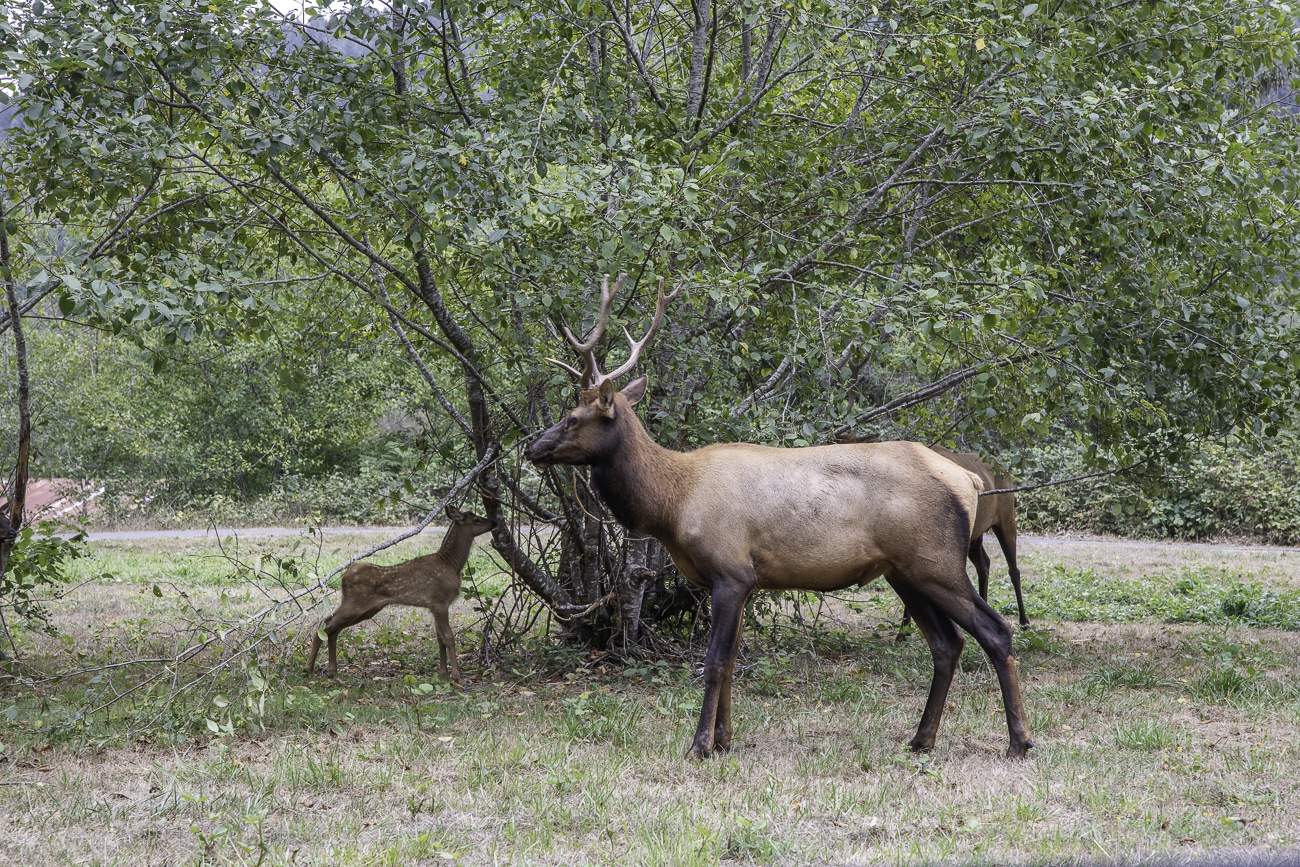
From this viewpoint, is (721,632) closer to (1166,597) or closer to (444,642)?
(444,642)

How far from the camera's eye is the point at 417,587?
24.8 ft

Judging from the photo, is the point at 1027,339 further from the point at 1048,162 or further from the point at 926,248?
the point at 926,248

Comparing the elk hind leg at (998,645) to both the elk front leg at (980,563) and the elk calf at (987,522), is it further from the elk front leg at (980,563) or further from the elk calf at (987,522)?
the elk front leg at (980,563)

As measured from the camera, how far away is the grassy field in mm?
4066

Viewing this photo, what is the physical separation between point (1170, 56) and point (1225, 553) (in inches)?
460

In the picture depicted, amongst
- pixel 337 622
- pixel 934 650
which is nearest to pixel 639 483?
pixel 934 650

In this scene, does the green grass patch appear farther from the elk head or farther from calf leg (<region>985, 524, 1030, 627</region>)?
the elk head

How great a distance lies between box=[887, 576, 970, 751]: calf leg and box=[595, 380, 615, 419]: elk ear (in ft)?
5.87

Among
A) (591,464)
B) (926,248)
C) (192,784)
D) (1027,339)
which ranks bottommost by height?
(192,784)

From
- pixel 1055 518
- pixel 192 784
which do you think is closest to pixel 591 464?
pixel 192 784

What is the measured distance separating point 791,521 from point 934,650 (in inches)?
44.5

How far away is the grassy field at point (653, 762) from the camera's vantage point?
407 cm

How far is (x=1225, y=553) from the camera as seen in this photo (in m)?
16.8

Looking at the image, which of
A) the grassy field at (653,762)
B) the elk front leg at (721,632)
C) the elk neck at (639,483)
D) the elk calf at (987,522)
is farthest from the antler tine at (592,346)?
the elk calf at (987,522)
